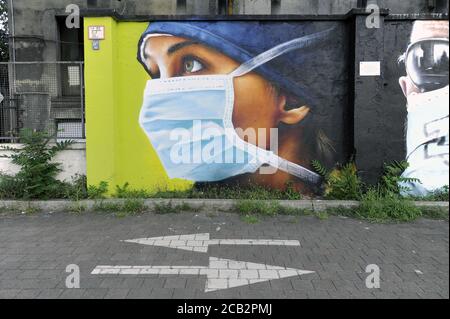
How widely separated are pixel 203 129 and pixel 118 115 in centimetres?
148

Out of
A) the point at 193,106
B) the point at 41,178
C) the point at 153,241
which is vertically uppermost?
the point at 193,106

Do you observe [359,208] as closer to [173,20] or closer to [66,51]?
[173,20]

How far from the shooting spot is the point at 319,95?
743cm

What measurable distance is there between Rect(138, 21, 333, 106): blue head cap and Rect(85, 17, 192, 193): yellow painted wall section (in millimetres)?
505

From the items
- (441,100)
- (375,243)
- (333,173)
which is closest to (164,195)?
(333,173)

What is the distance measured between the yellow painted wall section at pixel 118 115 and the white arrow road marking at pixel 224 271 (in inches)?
117

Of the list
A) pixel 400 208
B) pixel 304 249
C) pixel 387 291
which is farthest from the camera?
pixel 400 208

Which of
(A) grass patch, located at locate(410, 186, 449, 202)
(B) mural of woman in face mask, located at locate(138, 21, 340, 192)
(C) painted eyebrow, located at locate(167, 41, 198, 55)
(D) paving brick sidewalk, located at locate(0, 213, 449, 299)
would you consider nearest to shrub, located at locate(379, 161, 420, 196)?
(A) grass patch, located at locate(410, 186, 449, 202)

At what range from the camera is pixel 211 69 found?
739cm

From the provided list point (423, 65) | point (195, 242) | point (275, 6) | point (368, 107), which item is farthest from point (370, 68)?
point (275, 6)

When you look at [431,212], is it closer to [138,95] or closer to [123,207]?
[123,207]

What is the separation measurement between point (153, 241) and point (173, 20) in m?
3.78

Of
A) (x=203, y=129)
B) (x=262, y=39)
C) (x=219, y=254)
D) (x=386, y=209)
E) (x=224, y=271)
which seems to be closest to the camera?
(x=224, y=271)

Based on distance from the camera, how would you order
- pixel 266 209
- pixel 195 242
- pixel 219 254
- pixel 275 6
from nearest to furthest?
pixel 219 254
pixel 195 242
pixel 266 209
pixel 275 6
